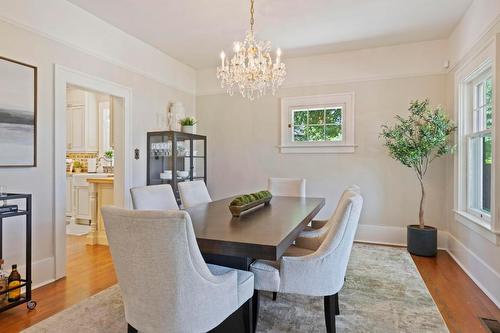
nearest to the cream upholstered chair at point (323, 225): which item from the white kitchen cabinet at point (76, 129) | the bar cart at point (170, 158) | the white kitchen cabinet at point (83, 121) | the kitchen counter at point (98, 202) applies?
the bar cart at point (170, 158)

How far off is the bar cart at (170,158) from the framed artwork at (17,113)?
1.63 meters

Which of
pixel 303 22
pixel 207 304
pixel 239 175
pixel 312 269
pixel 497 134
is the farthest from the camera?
pixel 239 175

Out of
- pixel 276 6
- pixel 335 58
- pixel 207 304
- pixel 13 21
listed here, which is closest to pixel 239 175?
pixel 335 58

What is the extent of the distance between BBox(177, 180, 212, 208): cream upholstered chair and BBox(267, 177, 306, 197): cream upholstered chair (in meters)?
0.94

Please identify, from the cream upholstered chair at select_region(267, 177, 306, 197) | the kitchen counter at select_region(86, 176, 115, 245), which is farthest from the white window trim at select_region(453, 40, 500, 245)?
the kitchen counter at select_region(86, 176, 115, 245)

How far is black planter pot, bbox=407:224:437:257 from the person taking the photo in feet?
12.3

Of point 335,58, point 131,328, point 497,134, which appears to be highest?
point 335,58

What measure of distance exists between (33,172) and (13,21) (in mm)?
1300

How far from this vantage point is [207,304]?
1.45m

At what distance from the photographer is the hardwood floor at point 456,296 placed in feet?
7.41

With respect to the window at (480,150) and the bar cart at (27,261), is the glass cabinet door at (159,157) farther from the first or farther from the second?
the window at (480,150)

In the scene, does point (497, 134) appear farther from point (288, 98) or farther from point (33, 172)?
point (33, 172)

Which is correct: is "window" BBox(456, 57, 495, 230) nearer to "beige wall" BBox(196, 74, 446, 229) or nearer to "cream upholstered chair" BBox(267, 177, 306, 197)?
"beige wall" BBox(196, 74, 446, 229)

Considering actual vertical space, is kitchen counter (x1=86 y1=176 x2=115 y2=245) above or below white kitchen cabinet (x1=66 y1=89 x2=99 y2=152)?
below
